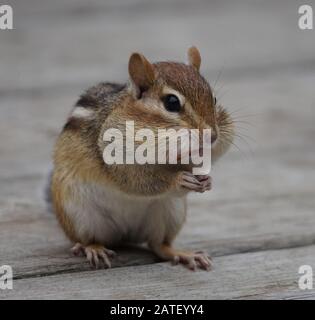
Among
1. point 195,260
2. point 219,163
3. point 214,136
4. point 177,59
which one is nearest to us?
point 214,136

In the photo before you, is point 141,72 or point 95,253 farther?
point 95,253

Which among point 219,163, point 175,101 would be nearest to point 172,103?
point 175,101

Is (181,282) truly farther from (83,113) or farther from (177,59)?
(177,59)

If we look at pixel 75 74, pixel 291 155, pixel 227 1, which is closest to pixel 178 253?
pixel 291 155

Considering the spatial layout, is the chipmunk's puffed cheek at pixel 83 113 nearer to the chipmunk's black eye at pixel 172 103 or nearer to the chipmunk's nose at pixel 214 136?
the chipmunk's black eye at pixel 172 103

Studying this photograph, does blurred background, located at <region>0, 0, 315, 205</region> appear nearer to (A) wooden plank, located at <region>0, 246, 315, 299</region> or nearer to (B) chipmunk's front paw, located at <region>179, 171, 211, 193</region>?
(A) wooden plank, located at <region>0, 246, 315, 299</region>

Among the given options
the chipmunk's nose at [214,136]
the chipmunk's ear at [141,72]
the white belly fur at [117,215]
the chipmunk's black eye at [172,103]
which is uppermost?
the chipmunk's ear at [141,72]

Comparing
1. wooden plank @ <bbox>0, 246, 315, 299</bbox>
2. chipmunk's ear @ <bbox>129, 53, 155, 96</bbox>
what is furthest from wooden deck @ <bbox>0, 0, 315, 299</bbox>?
chipmunk's ear @ <bbox>129, 53, 155, 96</bbox>

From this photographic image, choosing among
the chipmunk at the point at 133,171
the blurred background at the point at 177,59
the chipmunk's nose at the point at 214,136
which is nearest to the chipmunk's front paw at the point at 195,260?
the chipmunk at the point at 133,171
